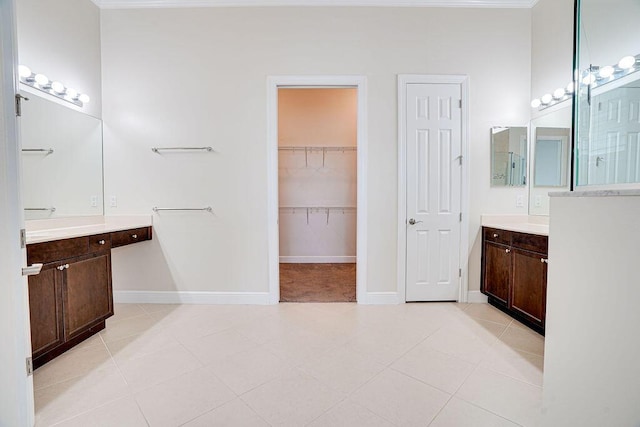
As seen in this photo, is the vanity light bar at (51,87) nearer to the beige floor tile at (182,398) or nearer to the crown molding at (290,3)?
the crown molding at (290,3)

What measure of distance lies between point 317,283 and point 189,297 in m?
1.53

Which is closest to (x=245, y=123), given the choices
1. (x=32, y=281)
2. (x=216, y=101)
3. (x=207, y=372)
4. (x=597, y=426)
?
(x=216, y=101)

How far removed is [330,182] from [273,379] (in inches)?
142

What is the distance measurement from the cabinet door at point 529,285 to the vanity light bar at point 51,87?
427 cm

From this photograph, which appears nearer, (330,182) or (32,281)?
(32,281)

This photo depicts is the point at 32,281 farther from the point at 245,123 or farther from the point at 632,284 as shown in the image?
the point at 632,284

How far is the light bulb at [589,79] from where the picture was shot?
1319 millimetres

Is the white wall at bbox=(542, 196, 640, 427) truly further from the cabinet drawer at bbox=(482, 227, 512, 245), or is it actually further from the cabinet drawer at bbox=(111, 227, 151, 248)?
the cabinet drawer at bbox=(111, 227, 151, 248)

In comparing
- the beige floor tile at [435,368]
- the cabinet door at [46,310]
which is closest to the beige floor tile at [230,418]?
the beige floor tile at [435,368]

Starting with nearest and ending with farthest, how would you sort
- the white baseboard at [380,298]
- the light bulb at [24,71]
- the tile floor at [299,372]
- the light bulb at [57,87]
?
1. the tile floor at [299,372]
2. the light bulb at [24,71]
3. the light bulb at [57,87]
4. the white baseboard at [380,298]

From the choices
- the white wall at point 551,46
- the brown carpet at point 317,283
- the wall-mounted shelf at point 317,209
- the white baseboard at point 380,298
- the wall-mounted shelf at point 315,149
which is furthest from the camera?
the wall-mounted shelf at point 317,209

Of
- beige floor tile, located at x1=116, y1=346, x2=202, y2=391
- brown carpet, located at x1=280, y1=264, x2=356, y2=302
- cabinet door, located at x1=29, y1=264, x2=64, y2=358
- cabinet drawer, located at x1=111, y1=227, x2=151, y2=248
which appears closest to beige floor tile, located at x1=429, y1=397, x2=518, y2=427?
beige floor tile, located at x1=116, y1=346, x2=202, y2=391

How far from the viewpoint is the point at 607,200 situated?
0.98 meters

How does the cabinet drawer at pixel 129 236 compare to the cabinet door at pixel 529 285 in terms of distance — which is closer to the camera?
the cabinet door at pixel 529 285
